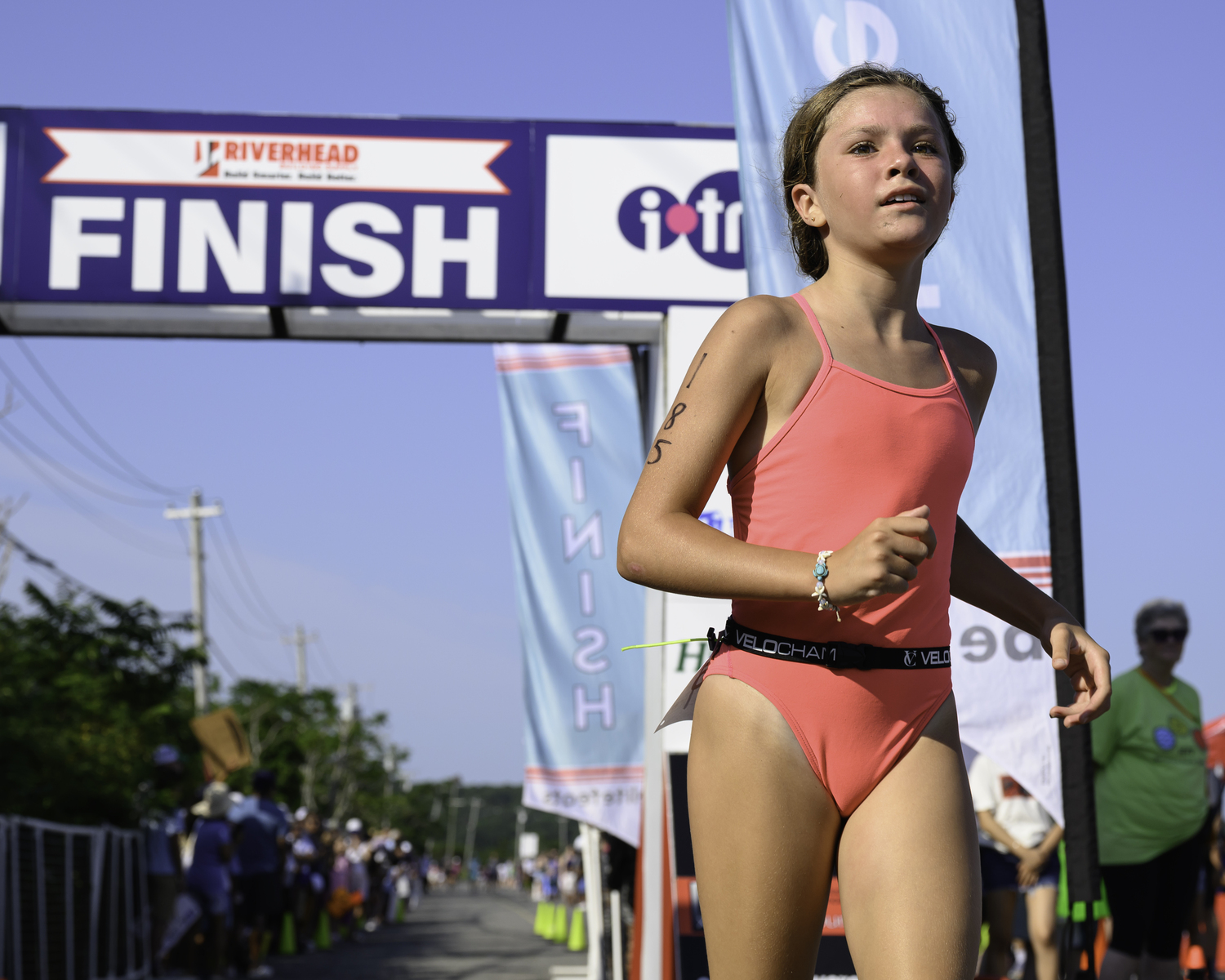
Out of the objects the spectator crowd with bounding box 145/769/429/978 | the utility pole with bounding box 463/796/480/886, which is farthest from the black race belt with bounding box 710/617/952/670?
the utility pole with bounding box 463/796/480/886

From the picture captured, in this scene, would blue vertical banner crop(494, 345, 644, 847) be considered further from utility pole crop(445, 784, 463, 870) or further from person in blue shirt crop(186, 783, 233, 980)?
utility pole crop(445, 784, 463, 870)

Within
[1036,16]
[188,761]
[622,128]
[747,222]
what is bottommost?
[188,761]

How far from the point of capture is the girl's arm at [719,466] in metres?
1.91

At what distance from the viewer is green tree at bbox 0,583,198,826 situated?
11977mm

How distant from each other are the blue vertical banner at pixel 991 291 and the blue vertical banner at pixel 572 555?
4716 millimetres

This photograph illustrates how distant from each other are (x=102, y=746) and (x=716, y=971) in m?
13.2

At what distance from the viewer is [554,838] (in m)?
157

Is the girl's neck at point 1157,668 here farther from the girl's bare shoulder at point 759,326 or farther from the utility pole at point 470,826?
the utility pole at point 470,826

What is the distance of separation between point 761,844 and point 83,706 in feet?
50.7

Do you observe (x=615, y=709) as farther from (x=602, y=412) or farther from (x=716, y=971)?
(x=716, y=971)

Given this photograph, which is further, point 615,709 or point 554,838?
point 554,838

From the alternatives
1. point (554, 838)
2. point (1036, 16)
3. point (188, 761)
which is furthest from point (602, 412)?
point (554, 838)

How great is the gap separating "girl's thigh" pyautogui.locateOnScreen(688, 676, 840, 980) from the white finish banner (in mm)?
4852

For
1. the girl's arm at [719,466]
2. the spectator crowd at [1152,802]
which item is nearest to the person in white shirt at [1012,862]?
the spectator crowd at [1152,802]
